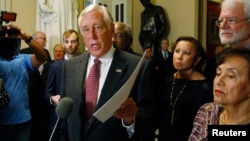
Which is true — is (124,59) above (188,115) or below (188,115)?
above

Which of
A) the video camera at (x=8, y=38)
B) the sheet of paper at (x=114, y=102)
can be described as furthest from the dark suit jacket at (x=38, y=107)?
the sheet of paper at (x=114, y=102)

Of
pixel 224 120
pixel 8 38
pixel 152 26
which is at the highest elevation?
pixel 152 26

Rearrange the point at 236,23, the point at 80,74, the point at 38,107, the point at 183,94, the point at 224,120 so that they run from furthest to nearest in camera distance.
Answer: the point at 38,107
the point at 183,94
the point at 236,23
the point at 80,74
the point at 224,120

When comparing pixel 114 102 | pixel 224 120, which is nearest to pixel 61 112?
pixel 114 102

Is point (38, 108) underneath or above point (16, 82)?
underneath

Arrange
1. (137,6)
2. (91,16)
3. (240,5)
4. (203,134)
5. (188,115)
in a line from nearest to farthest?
(203,134), (91,16), (240,5), (188,115), (137,6)

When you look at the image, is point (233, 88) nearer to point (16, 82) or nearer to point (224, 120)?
point (224, 120)

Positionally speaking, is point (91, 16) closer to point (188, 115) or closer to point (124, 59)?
point (124, 59)

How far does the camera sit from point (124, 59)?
5.82 feet

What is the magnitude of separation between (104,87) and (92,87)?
0.24 ft

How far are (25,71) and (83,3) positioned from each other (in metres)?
3.90

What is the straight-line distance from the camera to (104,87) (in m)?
1.69

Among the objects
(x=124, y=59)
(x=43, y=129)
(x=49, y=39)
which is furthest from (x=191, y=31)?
(x=124, y=59)

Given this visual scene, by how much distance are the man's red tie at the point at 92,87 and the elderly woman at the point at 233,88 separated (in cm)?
52
